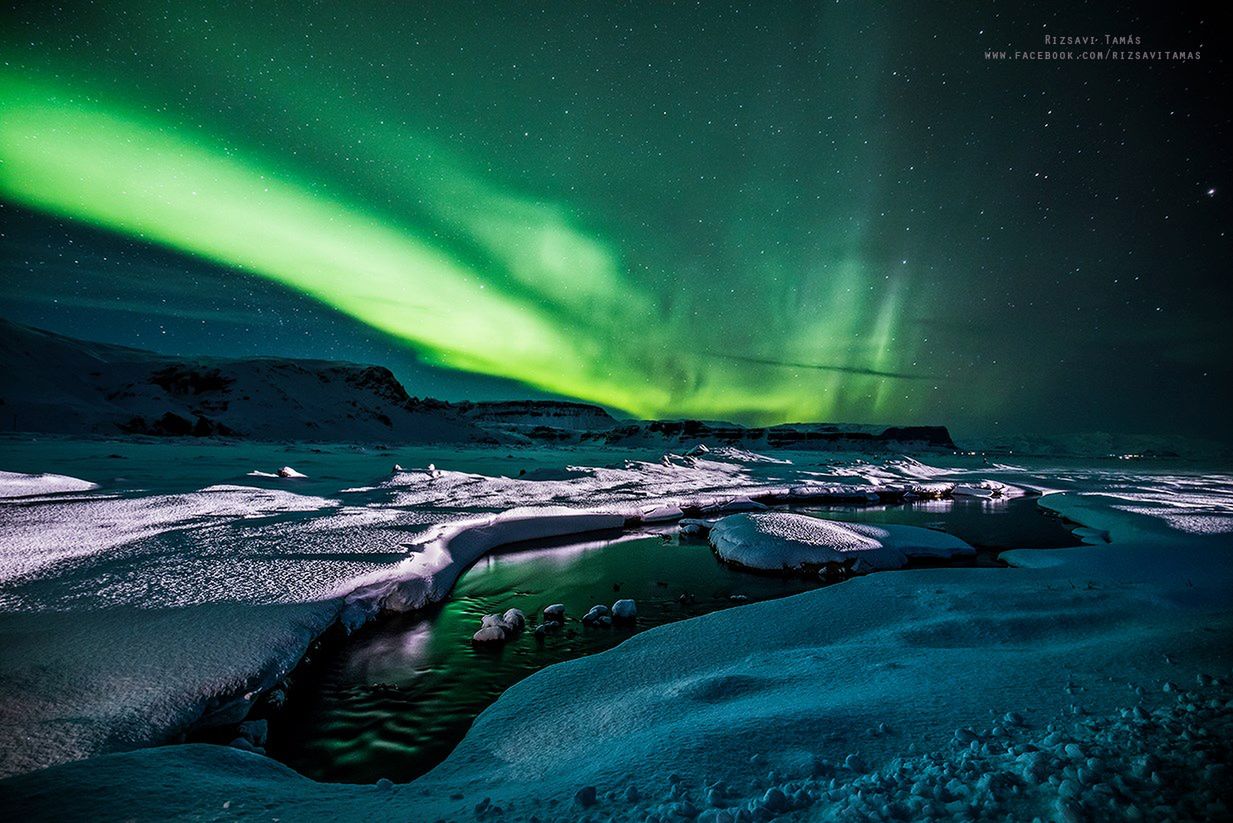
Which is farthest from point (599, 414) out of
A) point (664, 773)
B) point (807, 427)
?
point (664, 773)

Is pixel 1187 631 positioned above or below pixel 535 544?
above

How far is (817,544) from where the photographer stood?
31.7 ft

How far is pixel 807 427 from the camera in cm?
13700

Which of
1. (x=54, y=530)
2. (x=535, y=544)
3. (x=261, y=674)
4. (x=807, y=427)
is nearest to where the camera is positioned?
(x=261, y=674)

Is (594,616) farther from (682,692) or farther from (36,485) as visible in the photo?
(36,485)

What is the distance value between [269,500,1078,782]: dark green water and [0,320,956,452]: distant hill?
48.9 m

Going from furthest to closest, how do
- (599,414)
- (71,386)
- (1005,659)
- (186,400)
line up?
(599,414) → (186,400) → (71,386) → (1005,659)

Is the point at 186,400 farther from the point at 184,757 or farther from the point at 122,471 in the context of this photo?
the point at 184,757

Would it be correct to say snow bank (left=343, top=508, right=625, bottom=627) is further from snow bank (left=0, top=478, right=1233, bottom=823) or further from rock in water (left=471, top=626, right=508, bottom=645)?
snow bank (left=0, top=478, right=1233, bottom=823)

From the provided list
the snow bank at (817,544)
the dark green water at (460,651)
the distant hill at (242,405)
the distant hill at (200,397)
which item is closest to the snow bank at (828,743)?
the dark green water at (460,651)

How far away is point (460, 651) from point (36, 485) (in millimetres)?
11125

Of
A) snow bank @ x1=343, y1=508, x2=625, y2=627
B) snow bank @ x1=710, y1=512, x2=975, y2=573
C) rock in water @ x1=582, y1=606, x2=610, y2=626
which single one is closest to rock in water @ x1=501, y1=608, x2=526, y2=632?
rock in water @ x1=582, y1=606, x2=610, y2=626

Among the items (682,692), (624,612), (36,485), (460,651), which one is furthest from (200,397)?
(682,692)

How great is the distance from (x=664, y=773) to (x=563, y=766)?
0.79 meters
